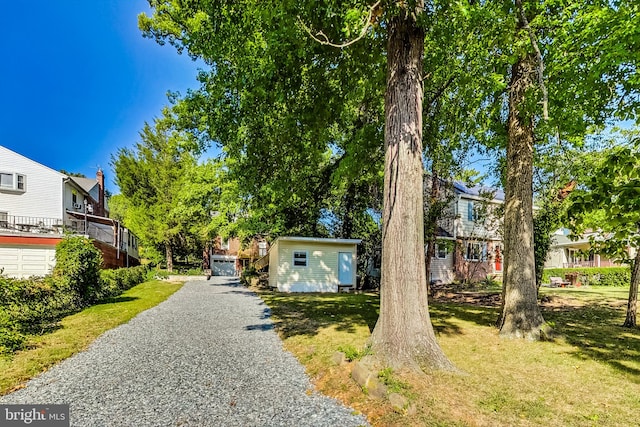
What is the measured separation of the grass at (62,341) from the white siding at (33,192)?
50.1 feet

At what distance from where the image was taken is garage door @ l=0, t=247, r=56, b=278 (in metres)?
18.1

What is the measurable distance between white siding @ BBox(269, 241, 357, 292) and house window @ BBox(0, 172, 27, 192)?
677 inches

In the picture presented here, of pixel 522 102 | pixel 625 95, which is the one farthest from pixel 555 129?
pixel 625 95

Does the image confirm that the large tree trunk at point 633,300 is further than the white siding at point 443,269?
Result: No

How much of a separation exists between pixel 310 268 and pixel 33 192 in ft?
62.2

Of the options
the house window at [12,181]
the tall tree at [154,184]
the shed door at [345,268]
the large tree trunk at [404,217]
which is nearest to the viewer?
the large tree trunk at [404,217]

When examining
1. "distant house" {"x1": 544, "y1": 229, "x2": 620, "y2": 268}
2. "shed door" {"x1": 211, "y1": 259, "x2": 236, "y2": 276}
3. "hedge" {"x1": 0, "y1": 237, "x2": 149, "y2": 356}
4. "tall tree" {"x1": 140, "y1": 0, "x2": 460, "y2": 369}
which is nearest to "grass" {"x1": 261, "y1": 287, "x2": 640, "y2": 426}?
"tall tree" {"x1": 140, "y1": 0, "x2": 460, "y2": 369}

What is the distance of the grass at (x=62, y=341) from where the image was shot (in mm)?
4949

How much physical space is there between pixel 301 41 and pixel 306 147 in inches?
117

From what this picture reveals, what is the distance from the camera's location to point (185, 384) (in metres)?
4.69

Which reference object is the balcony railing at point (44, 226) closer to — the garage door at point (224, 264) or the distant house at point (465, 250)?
the garage door at point (224, 264)

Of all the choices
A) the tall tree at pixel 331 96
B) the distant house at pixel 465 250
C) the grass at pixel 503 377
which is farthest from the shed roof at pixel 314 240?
the grass at pixel 503 377

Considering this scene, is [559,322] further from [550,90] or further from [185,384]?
[185,384]

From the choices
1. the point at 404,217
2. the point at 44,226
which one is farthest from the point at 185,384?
the point at 44,226
